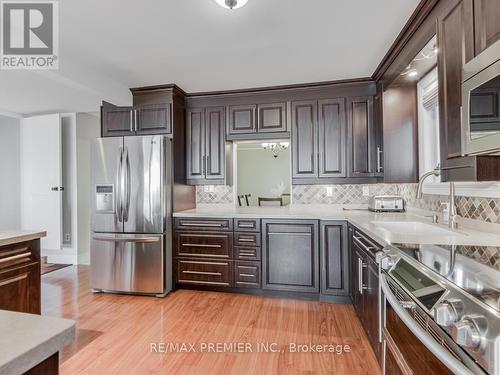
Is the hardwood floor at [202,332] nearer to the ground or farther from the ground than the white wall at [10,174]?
nearer to the ground

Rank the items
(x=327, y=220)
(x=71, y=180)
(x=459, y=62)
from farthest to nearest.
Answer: (x=71, y=180)
(x=327, y=220)
(x=459, y=62)

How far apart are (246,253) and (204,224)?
579 mm

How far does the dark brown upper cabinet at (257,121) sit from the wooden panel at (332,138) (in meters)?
0.44

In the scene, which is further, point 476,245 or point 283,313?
point 283,313

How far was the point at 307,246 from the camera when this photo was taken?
3000 millimetres

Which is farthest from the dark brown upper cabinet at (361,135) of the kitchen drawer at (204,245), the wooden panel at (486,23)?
the wooden panel at (486,23)

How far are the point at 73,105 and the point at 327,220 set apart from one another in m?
3.91

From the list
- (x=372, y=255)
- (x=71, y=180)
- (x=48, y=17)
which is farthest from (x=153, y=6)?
(x=71, y=180)

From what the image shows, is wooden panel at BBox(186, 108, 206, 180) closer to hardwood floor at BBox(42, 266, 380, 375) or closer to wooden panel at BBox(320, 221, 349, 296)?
hardwood floor at BBox(42, 266, 380, 375)

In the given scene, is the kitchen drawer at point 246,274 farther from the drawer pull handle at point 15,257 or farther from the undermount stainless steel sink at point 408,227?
the drawer pull handle at point 15,257

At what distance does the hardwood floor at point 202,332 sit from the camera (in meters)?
1.90

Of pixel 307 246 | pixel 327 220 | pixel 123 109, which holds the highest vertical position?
pixel 123 109

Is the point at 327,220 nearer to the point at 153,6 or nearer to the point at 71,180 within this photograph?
the point at 153,6

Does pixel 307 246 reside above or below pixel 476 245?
below
